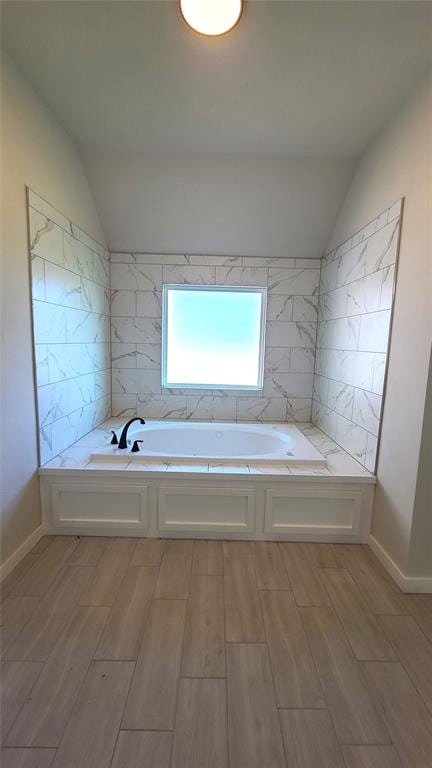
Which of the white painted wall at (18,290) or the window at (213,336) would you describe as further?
the window at (213,336)

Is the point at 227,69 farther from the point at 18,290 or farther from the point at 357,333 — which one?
the point at 357,333

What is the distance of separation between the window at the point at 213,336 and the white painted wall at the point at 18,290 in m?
1.43

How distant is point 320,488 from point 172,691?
1252mm


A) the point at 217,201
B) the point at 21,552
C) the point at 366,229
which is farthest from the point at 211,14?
the point at 21,552

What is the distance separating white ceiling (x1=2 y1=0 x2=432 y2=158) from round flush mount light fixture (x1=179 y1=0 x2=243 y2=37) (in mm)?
115

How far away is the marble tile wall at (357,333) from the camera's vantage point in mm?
1869

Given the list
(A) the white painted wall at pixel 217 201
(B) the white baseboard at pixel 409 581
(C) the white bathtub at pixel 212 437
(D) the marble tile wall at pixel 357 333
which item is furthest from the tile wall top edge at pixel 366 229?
(B) the white baseboard at pixel 409 581

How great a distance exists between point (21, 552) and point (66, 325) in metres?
1.42

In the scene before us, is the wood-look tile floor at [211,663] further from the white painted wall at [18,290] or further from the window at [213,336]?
the window at [213,336]

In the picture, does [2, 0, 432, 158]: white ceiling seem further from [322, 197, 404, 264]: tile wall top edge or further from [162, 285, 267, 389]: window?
[162, 285, 267, 389]: window

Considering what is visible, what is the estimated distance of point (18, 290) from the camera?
1.66m

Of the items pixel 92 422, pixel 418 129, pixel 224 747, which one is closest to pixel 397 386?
pixel 418 129

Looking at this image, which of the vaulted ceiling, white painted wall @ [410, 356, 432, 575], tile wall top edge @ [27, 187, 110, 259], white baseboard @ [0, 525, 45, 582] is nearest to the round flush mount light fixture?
the vaulted ceiling

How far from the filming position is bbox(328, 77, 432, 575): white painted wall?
60.5 inches
